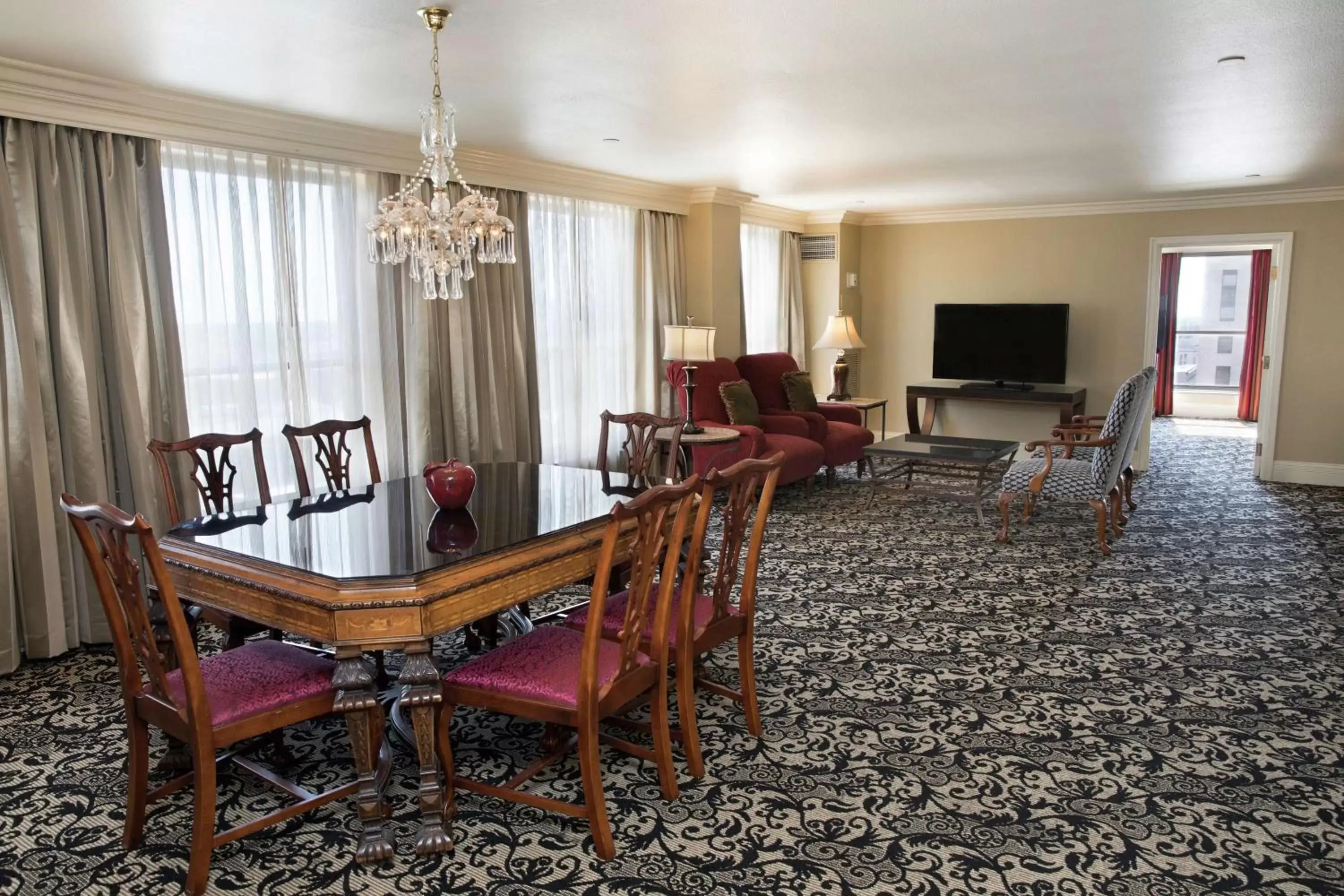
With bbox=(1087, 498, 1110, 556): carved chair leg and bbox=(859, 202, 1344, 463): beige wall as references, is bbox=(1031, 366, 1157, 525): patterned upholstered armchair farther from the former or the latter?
bbox=(859, 202, 1344, 463): beige wall

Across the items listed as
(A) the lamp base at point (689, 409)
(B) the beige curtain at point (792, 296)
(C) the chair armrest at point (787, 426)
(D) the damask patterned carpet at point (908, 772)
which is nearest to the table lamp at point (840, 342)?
(B) the beige curtain at point (792, 296)

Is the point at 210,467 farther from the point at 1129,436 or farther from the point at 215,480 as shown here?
the point at 1129,436

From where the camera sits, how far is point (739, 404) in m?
6.96

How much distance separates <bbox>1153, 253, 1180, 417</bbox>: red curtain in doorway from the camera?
36.9ft

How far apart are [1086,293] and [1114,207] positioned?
0.76 meters

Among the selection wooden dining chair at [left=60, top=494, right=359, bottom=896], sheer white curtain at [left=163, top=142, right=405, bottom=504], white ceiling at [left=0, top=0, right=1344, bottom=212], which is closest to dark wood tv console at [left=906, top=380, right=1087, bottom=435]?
white ceiling at [left=0, top=0, right=1344, bottom=212]

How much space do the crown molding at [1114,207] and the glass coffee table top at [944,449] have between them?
2438mm

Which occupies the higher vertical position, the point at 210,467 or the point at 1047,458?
the point at 210,467

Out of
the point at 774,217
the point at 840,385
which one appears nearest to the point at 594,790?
the point at 840,385

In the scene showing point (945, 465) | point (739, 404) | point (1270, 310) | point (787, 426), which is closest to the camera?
point (945, 465)

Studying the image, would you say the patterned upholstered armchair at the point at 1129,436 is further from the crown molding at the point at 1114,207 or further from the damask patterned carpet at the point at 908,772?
the crown molding at the point at 1114,207

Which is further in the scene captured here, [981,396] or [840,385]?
[840,385]

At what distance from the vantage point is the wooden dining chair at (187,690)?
218 centimetres

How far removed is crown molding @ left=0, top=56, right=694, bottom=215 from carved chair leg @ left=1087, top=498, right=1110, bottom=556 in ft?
12.6
